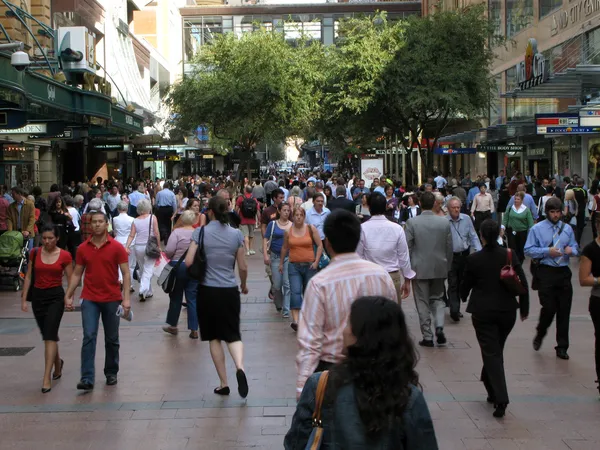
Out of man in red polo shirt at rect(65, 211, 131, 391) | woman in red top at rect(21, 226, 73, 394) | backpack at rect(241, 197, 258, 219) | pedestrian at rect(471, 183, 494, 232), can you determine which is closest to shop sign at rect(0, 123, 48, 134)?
backpack at rect(241, 197, 258, 219)

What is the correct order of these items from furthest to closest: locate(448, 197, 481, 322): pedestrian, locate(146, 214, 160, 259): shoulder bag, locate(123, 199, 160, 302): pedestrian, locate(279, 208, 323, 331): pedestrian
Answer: locate(123, 199, 160, 302): pedestrian
locate(146, 214, 160, 259): shoulder bag
locate(448, 197, 481, 322): pedestrian
locate(279, 208, 323, 331): pedestrian

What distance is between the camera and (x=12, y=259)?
49.5ft

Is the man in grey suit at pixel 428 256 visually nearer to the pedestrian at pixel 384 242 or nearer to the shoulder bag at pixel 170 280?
the pedestrian at pixel 384 242

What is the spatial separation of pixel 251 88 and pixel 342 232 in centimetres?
3016

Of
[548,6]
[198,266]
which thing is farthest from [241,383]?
[548,6]

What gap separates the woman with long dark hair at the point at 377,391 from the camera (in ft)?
9.49

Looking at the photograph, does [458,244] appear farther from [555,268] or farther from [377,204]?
[377,204]

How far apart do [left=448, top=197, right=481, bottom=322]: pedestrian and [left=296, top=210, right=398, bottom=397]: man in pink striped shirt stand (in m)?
6.61

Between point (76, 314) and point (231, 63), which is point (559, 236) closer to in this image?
point (76, 314)

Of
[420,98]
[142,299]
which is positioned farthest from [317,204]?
[420,98]

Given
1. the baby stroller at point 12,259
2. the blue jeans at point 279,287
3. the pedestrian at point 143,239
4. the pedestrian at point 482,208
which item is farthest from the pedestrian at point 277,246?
the pedestrian at point 482,208

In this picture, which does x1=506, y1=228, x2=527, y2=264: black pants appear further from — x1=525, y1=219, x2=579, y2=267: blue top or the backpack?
x1=525, y1=219, x2=579, y2=267: blue top

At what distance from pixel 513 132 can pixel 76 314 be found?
25.6m

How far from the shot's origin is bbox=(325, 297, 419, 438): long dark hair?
288 cm
